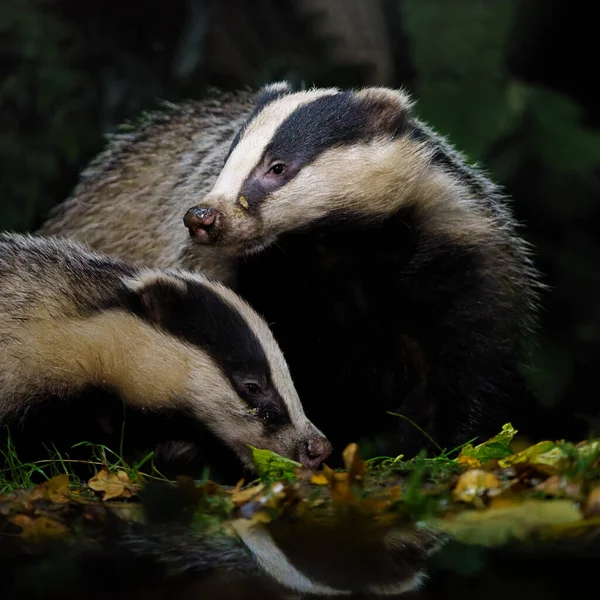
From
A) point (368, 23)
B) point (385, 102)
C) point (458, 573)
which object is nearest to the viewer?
point (458, 573)

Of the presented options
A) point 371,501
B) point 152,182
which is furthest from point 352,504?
point 152,182

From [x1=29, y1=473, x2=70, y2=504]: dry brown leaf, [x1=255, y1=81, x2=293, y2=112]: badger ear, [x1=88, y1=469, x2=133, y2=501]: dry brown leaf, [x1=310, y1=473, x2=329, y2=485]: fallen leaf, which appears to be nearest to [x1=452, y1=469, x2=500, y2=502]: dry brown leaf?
[x1=310, y1=473, x2=329, y2=485]: fallen leaf

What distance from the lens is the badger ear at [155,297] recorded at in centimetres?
302

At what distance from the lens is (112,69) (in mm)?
5570

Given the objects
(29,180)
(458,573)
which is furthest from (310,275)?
(29,180)

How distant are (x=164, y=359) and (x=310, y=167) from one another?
0.69 m

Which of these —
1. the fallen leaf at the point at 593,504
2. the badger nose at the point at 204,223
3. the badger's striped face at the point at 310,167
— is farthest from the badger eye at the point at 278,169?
the fallen leaf at the point at 593,504

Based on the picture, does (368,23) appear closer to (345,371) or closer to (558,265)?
(558,265)

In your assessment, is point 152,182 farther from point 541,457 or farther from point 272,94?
point 541,457

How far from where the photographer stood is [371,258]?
3520mm

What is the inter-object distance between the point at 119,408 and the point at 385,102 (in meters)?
1.18

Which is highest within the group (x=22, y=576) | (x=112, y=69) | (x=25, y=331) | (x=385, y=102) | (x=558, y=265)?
(x=112, y=69)

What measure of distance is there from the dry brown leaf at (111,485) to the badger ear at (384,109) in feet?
4.19

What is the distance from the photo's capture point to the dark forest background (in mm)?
5172
